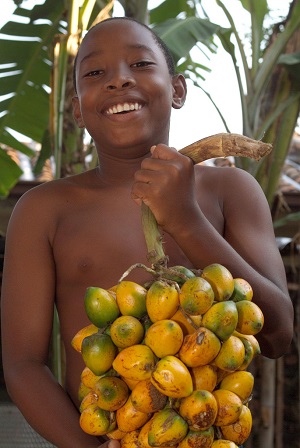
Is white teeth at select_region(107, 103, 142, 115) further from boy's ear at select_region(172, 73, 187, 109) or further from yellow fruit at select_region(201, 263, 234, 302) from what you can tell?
yellow fruit at select_region(201, 263, 234, 302)

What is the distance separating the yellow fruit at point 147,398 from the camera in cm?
161

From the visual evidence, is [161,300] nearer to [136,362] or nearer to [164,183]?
[136,362]

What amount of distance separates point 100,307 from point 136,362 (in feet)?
0.49

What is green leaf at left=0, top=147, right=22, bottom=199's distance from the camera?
504 centimetres

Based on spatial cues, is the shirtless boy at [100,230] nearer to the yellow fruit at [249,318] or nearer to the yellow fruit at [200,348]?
the yellow fruit at [249,318]

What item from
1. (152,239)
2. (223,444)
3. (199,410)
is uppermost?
(152,239)

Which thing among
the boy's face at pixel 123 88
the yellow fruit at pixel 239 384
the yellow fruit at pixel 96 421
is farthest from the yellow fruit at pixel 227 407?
the boy's face at pixel 123 88

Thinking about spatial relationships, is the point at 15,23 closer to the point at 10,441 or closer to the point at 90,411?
the point at 10,441

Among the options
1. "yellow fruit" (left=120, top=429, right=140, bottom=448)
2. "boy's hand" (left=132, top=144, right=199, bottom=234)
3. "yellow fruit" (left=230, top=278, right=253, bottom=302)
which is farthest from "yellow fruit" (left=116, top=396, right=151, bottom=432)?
"boy's hand" (left=132, top=144, right=199, bottom=234)

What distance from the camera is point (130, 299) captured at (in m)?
1.67

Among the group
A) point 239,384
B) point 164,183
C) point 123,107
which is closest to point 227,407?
point 239,384

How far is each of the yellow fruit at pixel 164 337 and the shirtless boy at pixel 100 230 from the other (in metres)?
0.48

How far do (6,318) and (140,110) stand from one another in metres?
0.71

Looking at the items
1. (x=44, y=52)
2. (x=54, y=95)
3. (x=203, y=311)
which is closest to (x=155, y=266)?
(x=203, y=311)
